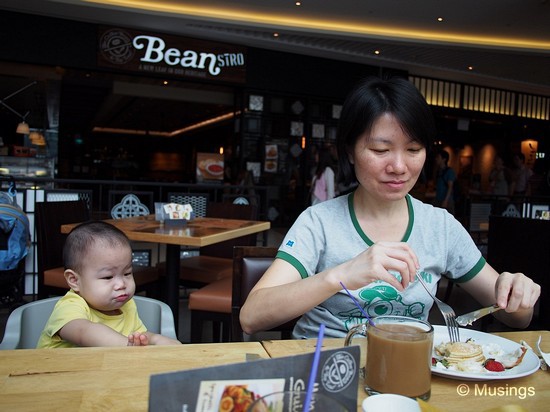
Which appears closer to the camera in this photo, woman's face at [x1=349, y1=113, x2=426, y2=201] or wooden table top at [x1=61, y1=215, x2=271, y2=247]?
woman's face at [x1=349, y1=113, x2=426, y2=201]

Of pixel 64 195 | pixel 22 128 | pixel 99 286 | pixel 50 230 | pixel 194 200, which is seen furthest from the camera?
pixel 22 128

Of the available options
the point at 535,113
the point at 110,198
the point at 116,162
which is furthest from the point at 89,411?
the point at 116,162

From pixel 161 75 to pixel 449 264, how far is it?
742cm

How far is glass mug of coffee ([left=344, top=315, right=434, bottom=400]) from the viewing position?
29.4 inches

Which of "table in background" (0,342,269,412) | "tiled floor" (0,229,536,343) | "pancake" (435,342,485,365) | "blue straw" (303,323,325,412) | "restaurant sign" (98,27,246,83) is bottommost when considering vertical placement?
"tiled floor" (0,229,536,343)

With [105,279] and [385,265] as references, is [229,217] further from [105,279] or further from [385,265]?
[385,265]

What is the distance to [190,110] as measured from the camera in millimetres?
11625

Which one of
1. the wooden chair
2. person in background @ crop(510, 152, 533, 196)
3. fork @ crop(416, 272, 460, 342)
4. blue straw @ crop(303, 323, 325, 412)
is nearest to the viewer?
blue straw @ crop(303, 323, 325, 412)

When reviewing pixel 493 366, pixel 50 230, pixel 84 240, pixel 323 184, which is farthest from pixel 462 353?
pixel 323 184

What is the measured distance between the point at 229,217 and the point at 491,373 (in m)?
3.09

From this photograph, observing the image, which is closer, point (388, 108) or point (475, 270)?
point (388, 108)

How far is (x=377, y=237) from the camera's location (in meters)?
1.38

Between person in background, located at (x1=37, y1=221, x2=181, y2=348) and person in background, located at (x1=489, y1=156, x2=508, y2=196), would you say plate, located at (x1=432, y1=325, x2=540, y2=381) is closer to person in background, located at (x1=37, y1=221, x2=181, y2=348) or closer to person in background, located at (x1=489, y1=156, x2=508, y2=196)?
person in background, located at (x1=37, y1=221, x2=181, y2=348)

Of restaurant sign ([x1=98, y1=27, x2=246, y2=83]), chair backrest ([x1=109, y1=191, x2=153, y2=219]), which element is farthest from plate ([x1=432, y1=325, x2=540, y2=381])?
restaurant sign ([x1=98, y1=27, x2=246, y2=83])
